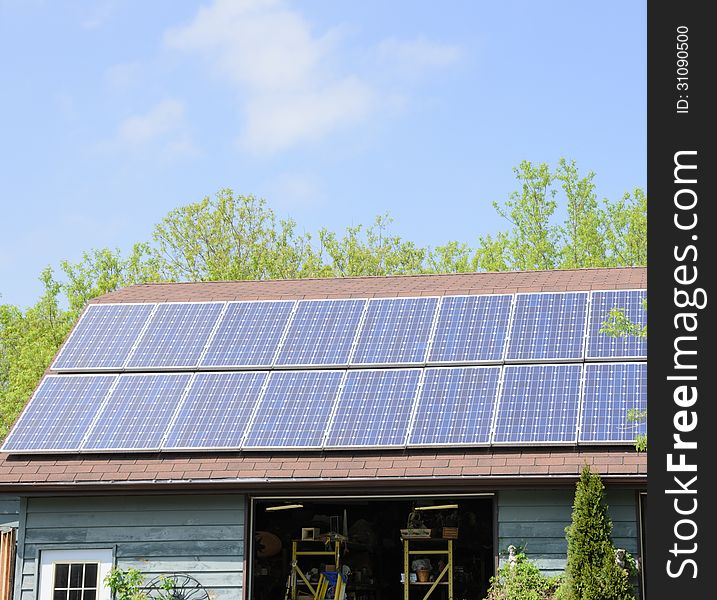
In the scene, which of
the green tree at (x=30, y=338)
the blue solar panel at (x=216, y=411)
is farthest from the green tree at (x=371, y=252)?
the blue solar panel at (x=216, y=411)

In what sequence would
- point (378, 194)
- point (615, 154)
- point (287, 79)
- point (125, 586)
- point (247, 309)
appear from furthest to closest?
point (378, 194), point (287, 79), point (615, 154), point (247, 309), point (125, 586)

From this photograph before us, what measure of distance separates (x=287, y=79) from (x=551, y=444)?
33.0 m

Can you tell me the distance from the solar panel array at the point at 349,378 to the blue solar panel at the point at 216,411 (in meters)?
0.02

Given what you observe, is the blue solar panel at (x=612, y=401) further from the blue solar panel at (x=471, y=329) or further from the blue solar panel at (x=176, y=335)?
the blue solar panel at (x=176, y=335)

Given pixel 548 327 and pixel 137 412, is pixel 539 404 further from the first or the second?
pixel 137 412

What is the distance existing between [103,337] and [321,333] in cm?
339

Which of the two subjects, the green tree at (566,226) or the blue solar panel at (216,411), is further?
the green tree at (566,226)

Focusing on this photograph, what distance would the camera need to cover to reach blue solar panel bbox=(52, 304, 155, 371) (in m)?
17.7

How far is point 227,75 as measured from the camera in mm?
45906

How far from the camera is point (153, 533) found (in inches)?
616

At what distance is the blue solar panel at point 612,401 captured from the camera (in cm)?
1477

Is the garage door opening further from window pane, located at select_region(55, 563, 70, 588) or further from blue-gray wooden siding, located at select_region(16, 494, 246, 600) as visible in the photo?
window pane, located at select_region(55, 563, 70, 588)
